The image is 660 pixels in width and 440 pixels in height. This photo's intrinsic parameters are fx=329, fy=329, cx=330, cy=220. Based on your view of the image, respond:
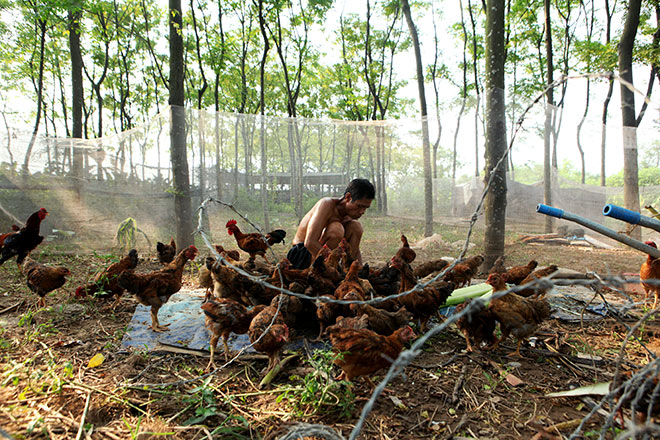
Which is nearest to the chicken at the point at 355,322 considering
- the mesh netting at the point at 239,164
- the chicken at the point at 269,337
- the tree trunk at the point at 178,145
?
the chicken at the point at 269,337

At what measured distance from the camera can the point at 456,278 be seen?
415cm

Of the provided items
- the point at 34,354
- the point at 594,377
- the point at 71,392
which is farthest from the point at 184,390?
the point at 594,377

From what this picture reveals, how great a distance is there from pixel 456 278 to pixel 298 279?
2032 mm

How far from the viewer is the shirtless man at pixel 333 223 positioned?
4066mm

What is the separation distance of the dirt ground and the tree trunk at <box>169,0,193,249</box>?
11.0 feet

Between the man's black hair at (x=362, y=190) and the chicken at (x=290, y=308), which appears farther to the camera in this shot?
the man's black hair at (x=362, y=190)

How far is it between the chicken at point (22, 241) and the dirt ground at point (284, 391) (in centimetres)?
252

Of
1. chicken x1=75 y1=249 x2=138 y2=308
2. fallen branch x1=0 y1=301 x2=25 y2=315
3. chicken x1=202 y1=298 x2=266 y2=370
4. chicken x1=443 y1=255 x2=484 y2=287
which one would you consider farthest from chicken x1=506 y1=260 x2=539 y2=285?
fallen branch x1=0 y1=301 x2=25 y2=315

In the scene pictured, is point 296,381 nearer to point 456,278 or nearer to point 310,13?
point 456,278

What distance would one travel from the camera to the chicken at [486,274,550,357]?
9.00 feet

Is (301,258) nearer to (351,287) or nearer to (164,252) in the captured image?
(351,287)

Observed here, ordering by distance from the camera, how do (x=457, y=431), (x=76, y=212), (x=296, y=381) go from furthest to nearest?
(x=76, y=212) < (x=296, y=381) < (x=457, y=431)

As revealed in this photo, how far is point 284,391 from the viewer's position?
2.24 m

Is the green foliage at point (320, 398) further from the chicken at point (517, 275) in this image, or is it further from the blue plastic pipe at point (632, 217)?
the chicken at point (517, 275)
